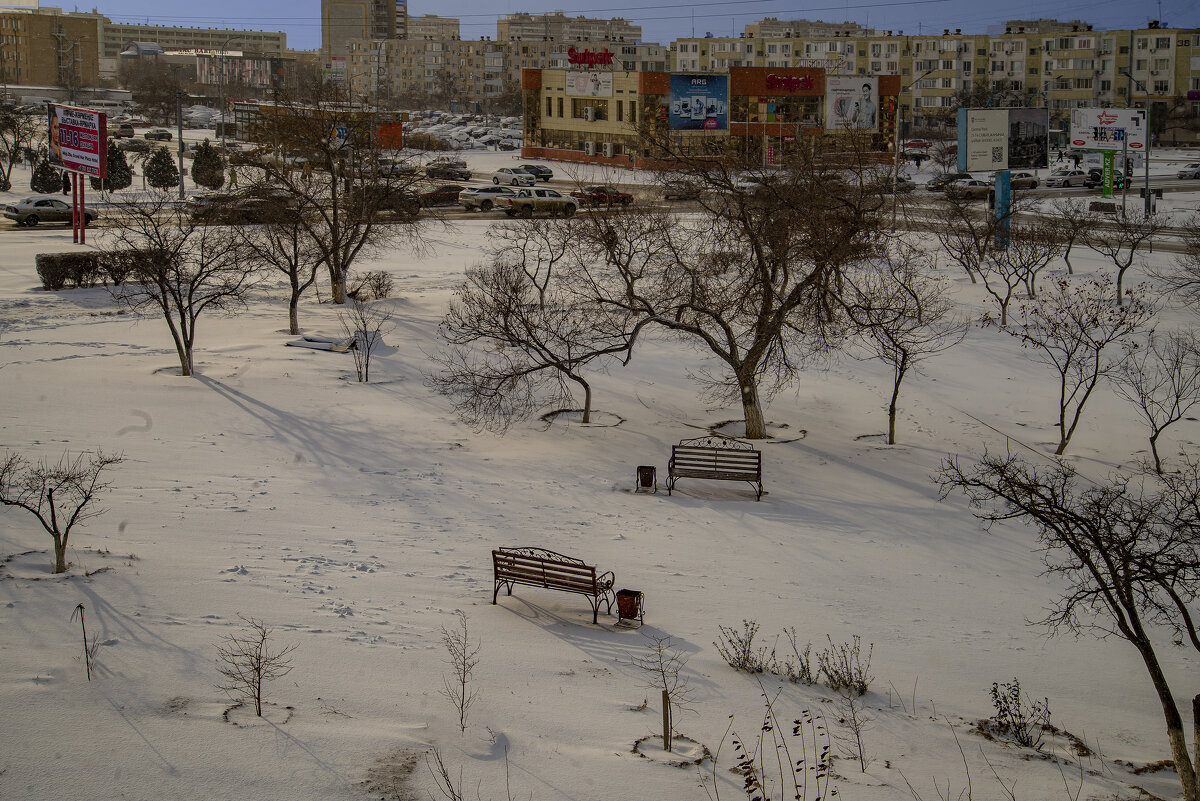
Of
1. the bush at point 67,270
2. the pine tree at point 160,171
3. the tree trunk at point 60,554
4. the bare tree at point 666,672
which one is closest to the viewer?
the bare tree at point 666,672

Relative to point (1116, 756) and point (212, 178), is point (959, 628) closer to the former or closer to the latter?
point (1116, 756)

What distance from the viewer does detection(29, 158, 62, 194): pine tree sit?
50000 millimetres

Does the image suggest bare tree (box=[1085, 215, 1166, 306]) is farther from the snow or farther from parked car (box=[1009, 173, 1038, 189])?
parked car (box=[1009, 173, 1038, 189])

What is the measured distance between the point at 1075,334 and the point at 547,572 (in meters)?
15.3

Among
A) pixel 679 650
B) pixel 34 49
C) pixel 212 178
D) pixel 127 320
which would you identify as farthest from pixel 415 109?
pixel 679 650

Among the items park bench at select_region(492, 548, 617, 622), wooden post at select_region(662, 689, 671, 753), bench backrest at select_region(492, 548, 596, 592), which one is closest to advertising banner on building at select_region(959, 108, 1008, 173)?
park bench at select_region(492, 548, 617, 622)

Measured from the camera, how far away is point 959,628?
12.5 meters

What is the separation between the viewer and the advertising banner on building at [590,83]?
2901 inches

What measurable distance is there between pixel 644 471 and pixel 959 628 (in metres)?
6.46

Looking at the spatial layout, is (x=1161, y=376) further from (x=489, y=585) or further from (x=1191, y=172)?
(x=1191, y=172)

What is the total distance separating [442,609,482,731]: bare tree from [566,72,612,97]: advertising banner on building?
6736cm

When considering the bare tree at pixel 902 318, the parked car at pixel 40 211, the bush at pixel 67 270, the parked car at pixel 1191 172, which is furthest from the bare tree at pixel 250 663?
the parked car at pixel 1191 172

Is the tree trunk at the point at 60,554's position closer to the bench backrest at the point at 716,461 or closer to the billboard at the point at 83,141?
the bench backrest at the point at 716,461

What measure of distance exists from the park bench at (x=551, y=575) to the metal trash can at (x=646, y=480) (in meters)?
5.20
